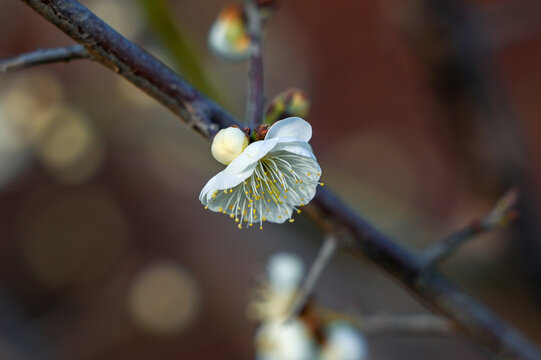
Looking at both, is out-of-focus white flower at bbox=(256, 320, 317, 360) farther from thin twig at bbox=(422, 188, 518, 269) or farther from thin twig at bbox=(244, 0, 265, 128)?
thin twig at bbox=(244, 0, 265, 128)

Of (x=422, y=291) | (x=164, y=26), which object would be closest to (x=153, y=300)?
(x=164, y=26)

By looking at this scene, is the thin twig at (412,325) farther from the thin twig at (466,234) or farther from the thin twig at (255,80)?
the thin twig at (255,80)

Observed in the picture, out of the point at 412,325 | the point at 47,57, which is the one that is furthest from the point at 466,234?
the point at 47,57

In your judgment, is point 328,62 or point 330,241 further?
point 328,62

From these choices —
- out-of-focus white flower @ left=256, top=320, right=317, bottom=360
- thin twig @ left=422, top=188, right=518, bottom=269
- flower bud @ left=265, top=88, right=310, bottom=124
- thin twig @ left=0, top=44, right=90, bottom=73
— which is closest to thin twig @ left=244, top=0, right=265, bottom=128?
flower bud @ left=265, top=88, right=310, bottom=124

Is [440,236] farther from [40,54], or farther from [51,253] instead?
[51,253]

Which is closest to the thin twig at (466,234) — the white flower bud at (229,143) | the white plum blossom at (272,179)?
the white plum blossom at (272,179)
